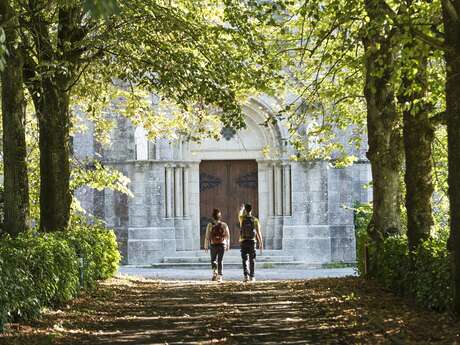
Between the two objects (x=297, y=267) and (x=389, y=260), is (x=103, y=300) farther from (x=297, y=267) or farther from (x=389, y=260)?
(x=297, y=267)

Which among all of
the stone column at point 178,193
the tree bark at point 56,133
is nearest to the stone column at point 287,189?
the stone column at point 178,193

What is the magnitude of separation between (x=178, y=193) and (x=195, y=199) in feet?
2.68

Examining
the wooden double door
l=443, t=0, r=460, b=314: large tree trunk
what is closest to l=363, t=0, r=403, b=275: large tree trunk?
l=443, t=0, r=460, b=314: large tree trunk

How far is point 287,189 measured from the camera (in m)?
29.7

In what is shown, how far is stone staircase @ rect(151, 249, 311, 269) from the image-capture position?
1113 inches

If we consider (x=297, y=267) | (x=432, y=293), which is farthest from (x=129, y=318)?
(x=297, y=267)

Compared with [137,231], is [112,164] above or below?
above

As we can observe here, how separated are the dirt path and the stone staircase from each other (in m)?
10.5

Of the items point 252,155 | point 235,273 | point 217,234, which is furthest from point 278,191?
point 217,234

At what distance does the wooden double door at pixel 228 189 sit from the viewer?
3073 centimetres

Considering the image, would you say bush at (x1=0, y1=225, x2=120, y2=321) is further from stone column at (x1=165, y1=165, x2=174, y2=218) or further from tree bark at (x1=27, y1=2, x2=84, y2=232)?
stone column at (x1=165, y1=165, x2=174, y2=218)

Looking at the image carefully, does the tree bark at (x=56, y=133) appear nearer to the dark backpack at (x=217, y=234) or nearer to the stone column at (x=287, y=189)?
the dark backpack at (x=217, y=234)

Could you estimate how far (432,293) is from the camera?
11.7m

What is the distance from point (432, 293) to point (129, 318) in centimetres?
414
